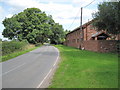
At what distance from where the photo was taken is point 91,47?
2911cm

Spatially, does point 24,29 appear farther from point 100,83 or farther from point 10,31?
point 100,83

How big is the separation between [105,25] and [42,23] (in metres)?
41.4

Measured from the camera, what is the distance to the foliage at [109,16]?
1902cm

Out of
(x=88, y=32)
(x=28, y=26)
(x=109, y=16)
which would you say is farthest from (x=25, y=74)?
(x=28, y=26)

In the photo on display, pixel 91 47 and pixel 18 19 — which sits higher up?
pixel 18 19

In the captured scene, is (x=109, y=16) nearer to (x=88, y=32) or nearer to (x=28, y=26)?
(x=88, y=32)

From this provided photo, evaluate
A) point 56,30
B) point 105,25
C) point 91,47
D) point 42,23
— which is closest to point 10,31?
point 42,23

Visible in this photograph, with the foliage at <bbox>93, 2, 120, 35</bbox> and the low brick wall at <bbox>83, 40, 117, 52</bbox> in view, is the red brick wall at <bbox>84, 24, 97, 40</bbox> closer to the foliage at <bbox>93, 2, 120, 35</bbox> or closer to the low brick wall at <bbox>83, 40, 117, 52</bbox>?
the low brick wall at <bbox>83, 40, 117, 52</bbox>

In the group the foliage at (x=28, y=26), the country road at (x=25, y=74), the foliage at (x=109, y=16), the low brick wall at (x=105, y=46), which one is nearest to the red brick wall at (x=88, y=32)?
the low brick wall at (x=105, y=46)

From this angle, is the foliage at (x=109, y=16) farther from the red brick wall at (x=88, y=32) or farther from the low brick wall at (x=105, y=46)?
the red brick wall at (x=88, y=32)

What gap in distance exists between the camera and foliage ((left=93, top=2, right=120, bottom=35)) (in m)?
19.0

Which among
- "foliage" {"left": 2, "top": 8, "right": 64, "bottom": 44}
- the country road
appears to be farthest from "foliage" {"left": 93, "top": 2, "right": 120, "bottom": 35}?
"foliage" {"left": 2, "top": 8, "right": 64, "bottom": 44}

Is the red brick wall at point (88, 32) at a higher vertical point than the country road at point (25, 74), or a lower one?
higher

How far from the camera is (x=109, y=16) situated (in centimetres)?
2023
